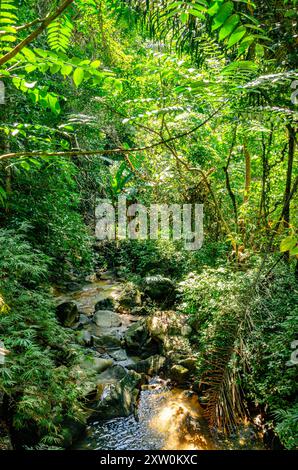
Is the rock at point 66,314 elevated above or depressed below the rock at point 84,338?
above

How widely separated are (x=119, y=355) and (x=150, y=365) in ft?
2.15

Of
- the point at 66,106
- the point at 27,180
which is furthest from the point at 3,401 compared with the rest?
the point at 66,106

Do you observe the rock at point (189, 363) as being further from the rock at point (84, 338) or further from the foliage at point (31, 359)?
the rock at point (84, 338)

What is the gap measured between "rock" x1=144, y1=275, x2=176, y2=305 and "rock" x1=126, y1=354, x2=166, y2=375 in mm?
1950

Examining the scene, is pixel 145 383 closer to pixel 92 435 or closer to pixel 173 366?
pixel 173 366

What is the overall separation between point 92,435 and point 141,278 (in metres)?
4.88

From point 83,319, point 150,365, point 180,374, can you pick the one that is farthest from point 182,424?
point 83,319

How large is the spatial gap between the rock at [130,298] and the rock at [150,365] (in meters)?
2.21

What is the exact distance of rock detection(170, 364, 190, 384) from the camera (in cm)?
424

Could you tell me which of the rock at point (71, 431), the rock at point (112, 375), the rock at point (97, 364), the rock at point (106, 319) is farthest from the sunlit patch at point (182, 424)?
the rock at point (106, 319)

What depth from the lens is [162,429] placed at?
353 centimetres

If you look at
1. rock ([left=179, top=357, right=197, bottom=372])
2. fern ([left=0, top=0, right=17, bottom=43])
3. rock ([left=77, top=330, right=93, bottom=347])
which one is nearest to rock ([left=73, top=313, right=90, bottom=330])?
rock ([left=77, top=330, right=93, bottom=347])

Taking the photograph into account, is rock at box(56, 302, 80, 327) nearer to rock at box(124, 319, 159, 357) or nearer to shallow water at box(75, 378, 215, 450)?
rock at box(124, 319, 159, 357)

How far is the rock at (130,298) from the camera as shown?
22.8 ft
